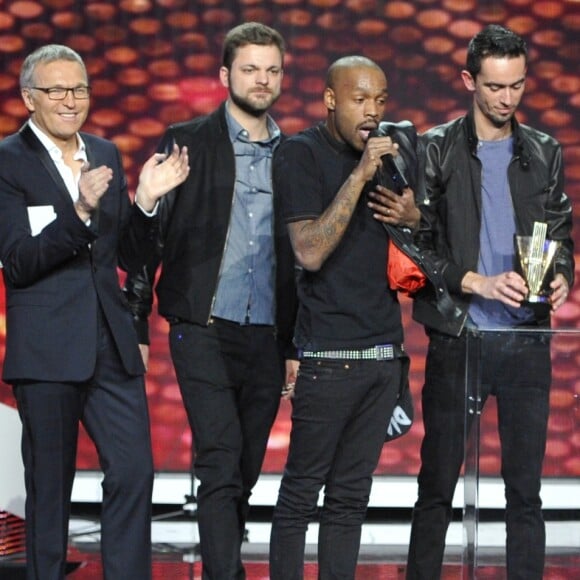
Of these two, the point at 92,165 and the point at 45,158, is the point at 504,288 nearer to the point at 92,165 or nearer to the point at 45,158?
the point at 92,165

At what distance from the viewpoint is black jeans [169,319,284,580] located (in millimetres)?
3674

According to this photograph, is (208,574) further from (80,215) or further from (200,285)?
(80,215)

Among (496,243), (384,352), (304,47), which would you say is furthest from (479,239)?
(304,47)

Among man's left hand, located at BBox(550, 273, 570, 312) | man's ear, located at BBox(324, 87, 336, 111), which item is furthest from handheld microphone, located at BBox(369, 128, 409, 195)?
man's left hand, located at BBox(550, 273, 570, 312)

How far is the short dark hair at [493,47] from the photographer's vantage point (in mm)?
3789

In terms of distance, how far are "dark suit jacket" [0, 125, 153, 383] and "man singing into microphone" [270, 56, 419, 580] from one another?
1.48ft

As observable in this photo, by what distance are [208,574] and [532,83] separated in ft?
8.40

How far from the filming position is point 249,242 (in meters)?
3.80

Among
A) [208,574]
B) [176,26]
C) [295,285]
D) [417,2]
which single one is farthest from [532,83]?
[208,574]

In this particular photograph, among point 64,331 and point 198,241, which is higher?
point 198,241

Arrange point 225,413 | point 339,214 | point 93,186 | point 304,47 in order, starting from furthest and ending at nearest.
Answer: point 304,47, point 225,413, point 339,214, point 93,186

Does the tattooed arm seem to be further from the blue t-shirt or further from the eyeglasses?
the eyeglasses

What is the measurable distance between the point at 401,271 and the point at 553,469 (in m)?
0.65

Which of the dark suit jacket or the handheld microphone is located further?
the handheld microphone
